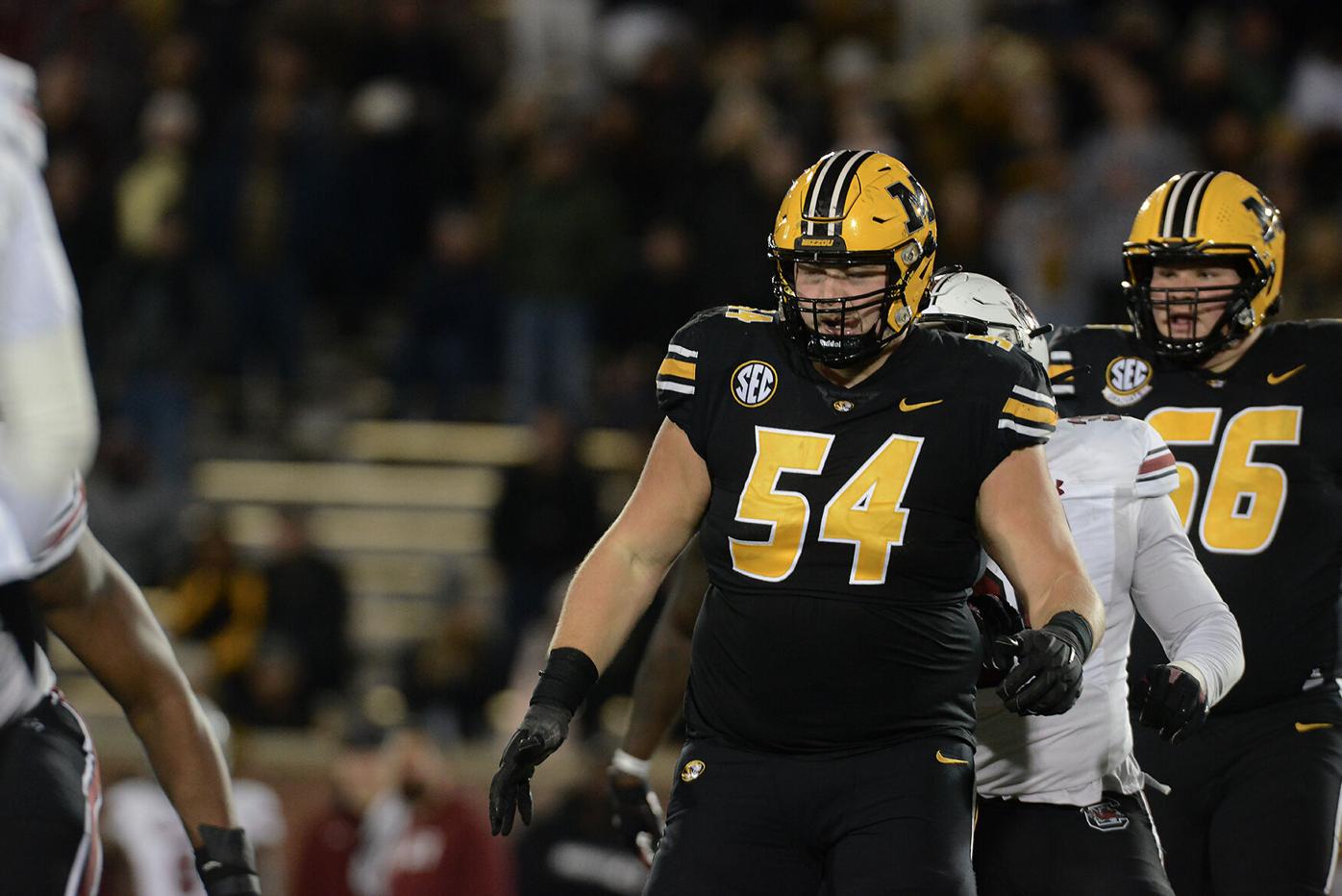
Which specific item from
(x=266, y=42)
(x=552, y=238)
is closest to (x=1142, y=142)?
(x=552, y=238)

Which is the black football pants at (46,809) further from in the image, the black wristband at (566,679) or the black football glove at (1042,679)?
the black football glove at (1042,679)

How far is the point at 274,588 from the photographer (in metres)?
10.4

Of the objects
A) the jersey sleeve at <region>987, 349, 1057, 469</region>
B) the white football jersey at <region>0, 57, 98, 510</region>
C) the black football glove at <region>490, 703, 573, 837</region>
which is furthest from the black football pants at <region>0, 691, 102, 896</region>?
the jersey sleeve at <region>987, 349, 1057, 469</region>

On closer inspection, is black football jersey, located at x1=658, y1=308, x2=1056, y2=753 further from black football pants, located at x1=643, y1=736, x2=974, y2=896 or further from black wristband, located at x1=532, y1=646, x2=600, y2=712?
black wristband, located at x1=532, y1=646, x2=600, y2=712

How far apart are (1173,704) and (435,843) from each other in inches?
202

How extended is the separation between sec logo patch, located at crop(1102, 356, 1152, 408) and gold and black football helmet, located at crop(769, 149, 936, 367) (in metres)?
1.13

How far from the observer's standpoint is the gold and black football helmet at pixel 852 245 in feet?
12.7

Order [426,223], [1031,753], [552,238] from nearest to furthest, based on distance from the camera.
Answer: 1. [1031,753]
2. [552,238]
3. [426,223]

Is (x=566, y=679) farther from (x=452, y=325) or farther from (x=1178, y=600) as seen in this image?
(x=452, y=325)

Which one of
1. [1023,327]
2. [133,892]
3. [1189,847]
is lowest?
[133,892]

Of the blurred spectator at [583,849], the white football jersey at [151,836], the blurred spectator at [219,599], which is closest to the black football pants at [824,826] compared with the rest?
the blurred spectator at [583,849]

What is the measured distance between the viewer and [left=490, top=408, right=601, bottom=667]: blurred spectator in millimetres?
10320

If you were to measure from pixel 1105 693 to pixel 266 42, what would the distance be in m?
9.22

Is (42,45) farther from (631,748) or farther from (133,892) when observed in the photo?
(631,748)
